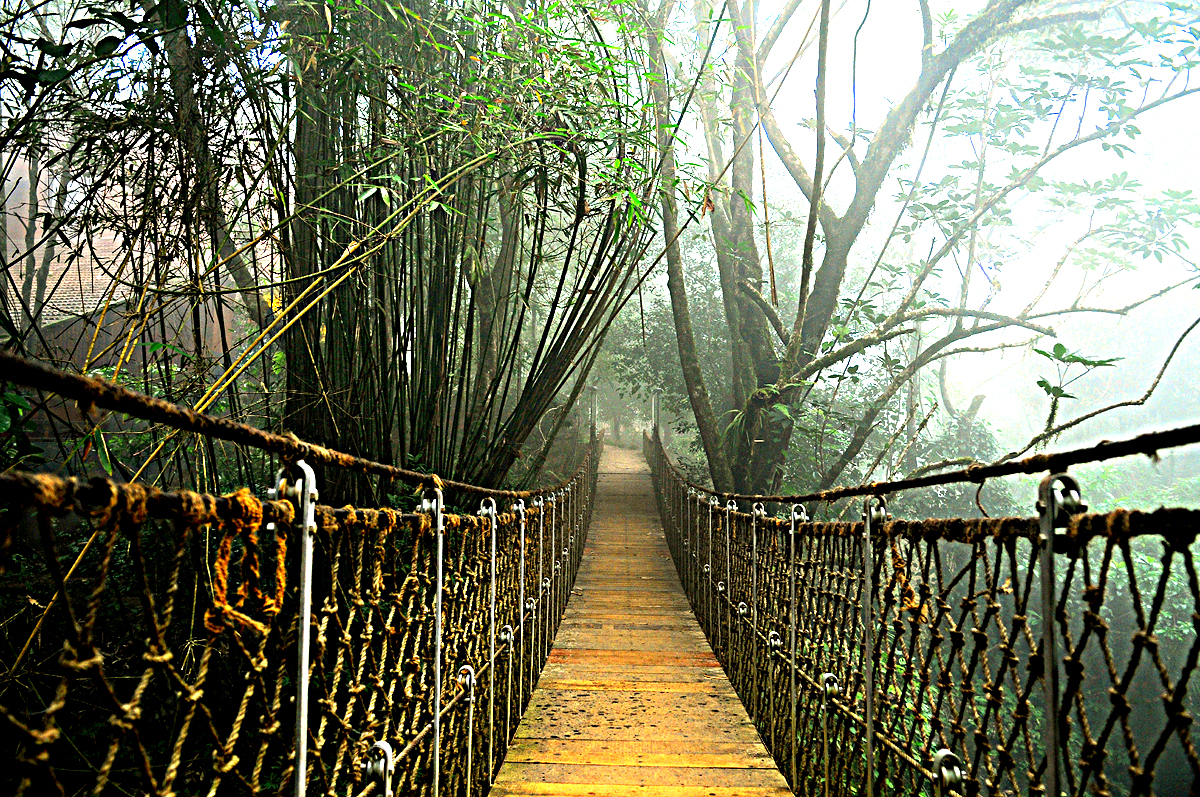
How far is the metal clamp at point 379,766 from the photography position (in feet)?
4.06

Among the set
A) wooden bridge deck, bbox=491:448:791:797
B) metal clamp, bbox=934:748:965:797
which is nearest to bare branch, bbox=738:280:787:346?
wooden bridge deck, bbox=491:448:791:797

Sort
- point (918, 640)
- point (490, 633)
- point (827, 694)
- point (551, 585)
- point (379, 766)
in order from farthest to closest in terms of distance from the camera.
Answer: point (551, 585) → point (490, 633) → point (827, 694) → point (918, 640) → point (379, 766)

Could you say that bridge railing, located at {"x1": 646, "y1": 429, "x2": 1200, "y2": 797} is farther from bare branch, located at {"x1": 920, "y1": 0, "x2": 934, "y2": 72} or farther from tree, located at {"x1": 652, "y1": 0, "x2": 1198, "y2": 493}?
bare branch, located at {"x1": 920, "y1": 0, "x2": 934, "y2": 72}

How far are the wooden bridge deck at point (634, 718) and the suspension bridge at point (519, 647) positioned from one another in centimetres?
2

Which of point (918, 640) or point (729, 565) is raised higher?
point (918, 640)

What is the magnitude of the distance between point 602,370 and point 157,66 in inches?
500

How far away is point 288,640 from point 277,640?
4.34ft

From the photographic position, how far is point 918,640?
4.77 feet

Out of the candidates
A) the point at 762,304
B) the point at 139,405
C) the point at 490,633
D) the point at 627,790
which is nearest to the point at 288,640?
Answer: the point at 139,405

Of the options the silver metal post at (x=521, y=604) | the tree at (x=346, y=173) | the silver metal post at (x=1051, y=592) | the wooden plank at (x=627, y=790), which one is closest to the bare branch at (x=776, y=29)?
the tree at (x=346, y=173)

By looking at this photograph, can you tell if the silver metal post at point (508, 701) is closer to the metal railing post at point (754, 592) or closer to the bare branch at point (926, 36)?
the metal railing post at point (754, 592)

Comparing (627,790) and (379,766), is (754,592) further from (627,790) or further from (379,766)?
(379,766)

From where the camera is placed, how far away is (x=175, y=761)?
0.65 meters

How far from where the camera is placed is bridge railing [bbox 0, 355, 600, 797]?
23.0 inches
